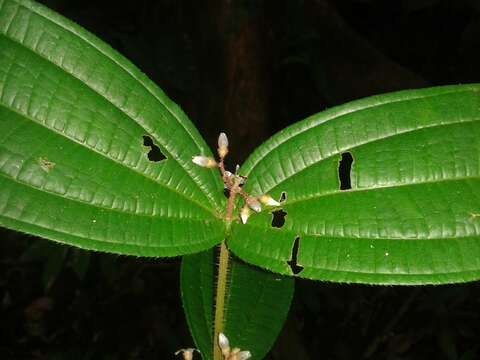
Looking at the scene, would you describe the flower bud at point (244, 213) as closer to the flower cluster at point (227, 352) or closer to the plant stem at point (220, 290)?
the plant stem at point (220, 290)

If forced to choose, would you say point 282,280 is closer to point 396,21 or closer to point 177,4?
point 177,4

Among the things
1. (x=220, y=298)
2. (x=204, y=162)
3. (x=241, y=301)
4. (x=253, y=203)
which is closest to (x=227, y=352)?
(x=220, y=298)

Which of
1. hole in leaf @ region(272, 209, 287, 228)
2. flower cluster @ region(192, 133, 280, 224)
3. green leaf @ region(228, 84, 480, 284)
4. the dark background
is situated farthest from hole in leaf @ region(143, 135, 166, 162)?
the dark background

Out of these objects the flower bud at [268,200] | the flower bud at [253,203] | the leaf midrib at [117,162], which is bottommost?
the flower bud at [253,203]

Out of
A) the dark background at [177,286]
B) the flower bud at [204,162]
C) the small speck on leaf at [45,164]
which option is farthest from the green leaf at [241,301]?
the dark background at [177,286]

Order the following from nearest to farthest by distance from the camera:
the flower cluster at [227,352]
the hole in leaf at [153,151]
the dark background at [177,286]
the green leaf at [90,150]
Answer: the green leaf at [90,150] < the flower cluster at [227,352] < the hole in leaf at [153,151] < the dark background at [177,286]

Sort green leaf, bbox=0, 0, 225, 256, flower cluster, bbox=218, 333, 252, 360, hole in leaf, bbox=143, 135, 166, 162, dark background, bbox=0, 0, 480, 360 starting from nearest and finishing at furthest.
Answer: green leaf, bbox=0, 0, 225, 256, flower cluster, bbox=218, 333, 252, 360, hole in leaf, bbox=143, 135, 166, 162, dark background, bbox=0, 0, 480, 360

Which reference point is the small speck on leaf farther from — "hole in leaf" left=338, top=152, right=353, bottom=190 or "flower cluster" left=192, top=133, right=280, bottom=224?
"hole in leaf" left=338, top=152, right=353, bottom=190

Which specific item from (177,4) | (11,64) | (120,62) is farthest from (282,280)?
(177,4)
